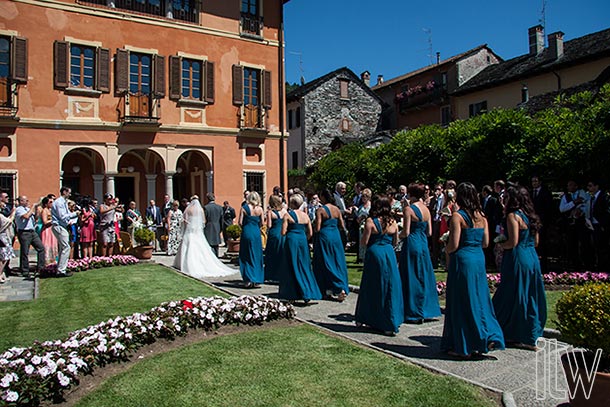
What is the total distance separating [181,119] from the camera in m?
24.2

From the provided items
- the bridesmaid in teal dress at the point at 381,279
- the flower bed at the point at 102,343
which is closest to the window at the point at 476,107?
the bridesmaid in teal dress at the point at 381,279

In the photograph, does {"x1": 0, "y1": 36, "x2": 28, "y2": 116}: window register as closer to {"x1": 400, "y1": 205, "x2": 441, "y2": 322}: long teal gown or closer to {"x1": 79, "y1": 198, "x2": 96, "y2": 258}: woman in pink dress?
{"x1": 79, "y1": 198, "x2": 96, "y2": 258}: woman in pink dress

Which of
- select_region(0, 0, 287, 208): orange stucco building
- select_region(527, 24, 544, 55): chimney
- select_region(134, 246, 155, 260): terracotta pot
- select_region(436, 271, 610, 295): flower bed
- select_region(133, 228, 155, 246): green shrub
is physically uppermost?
select_region(527, 24, 544, 55): chimney

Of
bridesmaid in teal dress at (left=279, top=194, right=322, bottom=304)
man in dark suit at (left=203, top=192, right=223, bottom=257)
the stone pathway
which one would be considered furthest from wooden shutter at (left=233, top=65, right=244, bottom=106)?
the stone pathway

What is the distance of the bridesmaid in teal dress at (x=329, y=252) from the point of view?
998 cm

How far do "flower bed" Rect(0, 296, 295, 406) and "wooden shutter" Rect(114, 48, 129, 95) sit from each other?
16611 millimetres

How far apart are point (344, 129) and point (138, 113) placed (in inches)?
974

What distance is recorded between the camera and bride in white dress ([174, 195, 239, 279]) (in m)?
14.2

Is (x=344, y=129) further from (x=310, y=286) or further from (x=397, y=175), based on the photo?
(x=310, y=286)

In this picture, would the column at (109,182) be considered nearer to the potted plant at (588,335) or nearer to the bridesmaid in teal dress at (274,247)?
the bridesmaid in teal dress at (274,247)

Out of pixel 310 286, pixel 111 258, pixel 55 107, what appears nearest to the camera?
pixel 310 286

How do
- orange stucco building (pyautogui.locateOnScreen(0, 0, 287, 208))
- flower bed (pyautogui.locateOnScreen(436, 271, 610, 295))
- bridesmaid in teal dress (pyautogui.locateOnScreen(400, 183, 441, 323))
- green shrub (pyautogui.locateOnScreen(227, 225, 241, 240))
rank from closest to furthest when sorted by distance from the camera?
bridesmaid in teal dress (pyautogui.locateOnScreen(400, 183, 441, 323))
flower bed (pyautogui.locateOnScreen(436, 271, 610, 295))
green shrub (pyautogui.locateOnScreen(227, 225, 241, 240))
orange stucco building (pyautogui.locateOnScreen(0, 0, 287, 208))

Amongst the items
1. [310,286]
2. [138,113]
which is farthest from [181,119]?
[310,286]

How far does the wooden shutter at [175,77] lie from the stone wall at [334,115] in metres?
20.3
